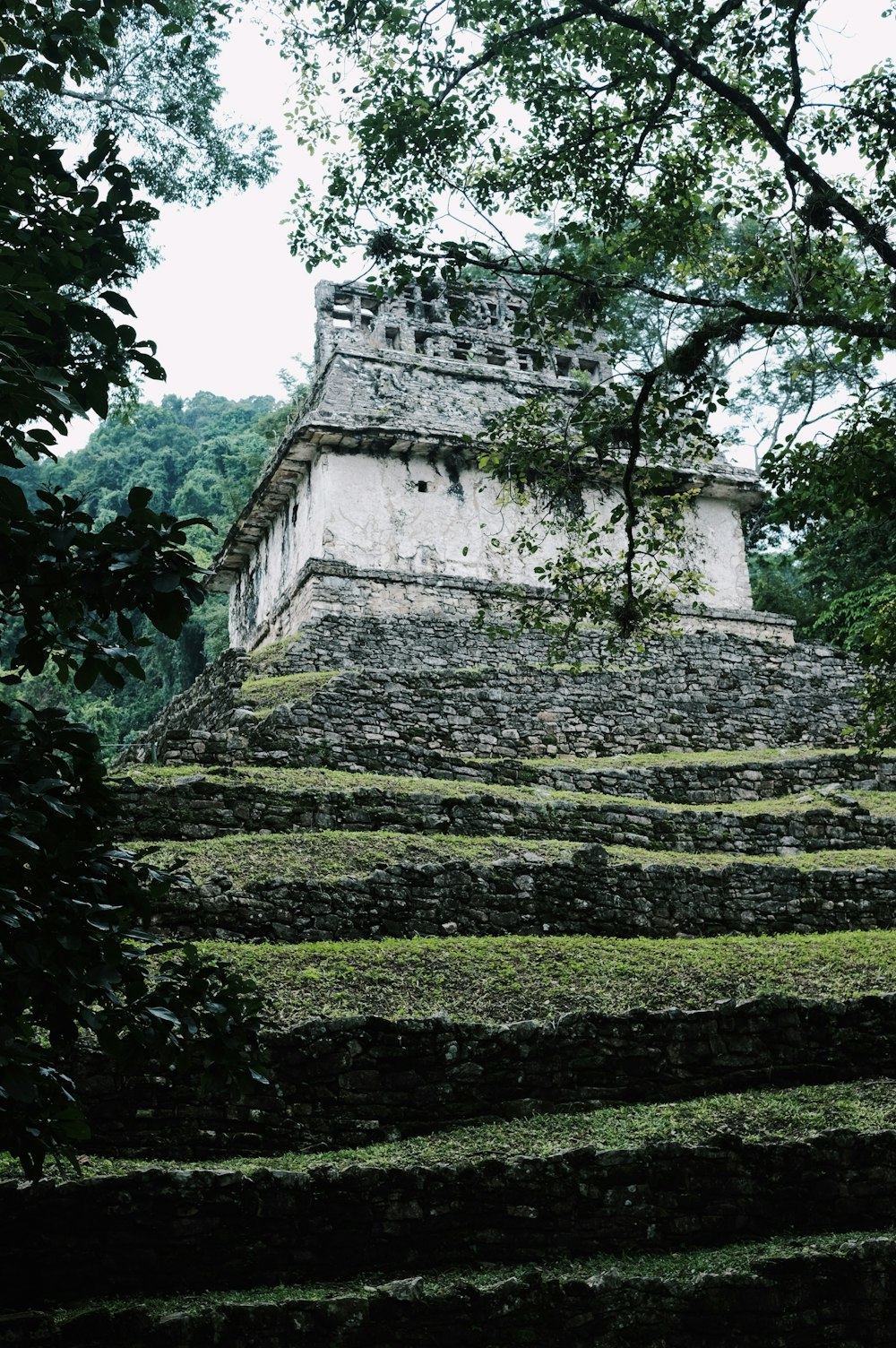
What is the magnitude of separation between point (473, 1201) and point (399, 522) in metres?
12.5

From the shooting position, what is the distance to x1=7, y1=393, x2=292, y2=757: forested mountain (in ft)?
98.5

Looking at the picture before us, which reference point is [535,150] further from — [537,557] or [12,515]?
[537,557]

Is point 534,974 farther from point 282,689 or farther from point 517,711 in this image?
point 517,711

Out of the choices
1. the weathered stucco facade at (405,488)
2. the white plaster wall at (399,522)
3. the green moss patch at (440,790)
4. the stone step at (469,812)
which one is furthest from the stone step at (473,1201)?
the white plaster wall at (399,522)

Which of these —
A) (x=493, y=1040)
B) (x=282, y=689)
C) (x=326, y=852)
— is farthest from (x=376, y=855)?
(x=282, y=689)

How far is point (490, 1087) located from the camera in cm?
688

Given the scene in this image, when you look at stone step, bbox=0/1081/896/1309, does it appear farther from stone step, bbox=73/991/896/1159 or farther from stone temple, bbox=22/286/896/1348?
stone step, bbox=73/991/896/1159

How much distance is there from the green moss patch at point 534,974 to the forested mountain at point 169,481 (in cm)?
1476

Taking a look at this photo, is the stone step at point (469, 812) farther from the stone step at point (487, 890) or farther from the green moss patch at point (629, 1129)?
the green moss patch at point (629, 1129)

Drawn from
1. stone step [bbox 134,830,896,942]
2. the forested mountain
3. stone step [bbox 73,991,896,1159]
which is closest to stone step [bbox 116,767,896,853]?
stone step [bbox 134,830,896,942]

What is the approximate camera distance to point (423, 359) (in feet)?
62.8

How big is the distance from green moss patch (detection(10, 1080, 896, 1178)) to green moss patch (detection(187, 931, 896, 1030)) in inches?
25.4

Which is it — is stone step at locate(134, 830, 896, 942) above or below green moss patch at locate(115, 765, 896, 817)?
below

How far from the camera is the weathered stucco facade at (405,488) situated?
1705 centimetres
